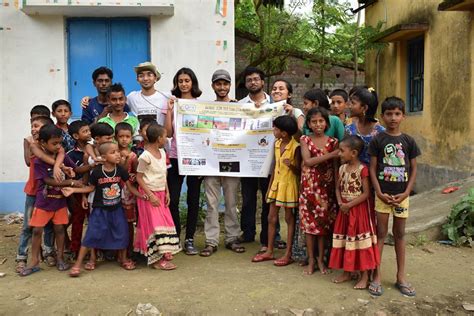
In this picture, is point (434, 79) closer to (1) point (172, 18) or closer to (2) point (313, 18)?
(2) point (313, 18)

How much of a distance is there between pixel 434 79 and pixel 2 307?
7.13 meters

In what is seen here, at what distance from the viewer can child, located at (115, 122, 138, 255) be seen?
390cm

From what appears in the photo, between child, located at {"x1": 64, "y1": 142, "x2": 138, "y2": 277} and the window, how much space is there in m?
6.52

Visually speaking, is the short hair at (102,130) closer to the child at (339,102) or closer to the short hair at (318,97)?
the short hair at (318,97)

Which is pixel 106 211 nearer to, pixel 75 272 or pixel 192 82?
pixel 75 272

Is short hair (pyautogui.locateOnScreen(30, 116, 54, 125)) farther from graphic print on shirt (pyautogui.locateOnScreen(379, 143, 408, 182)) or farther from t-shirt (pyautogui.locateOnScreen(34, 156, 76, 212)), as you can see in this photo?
graphic print on shirt (pyautogui.locateOnScreen(379, 143, 408, 182))

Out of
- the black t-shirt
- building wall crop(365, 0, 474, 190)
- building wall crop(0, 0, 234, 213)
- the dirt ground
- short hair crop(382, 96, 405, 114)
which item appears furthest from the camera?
building wall crop(365, 0, 474, 190)

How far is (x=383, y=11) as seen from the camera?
10.0 m

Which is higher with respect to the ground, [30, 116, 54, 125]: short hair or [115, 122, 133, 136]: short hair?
[30, 116, 54, 125]: short hair

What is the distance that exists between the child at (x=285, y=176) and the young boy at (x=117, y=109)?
4.25ft

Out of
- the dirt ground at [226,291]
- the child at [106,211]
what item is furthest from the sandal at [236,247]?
the child at [106,211]

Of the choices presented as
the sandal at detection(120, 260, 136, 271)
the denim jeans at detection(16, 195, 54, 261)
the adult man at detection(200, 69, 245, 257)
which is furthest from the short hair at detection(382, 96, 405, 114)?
the denim jeans at detection(16, 195, 54, 261)

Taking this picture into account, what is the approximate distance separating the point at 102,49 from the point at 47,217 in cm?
317

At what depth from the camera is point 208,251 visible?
176 inches
